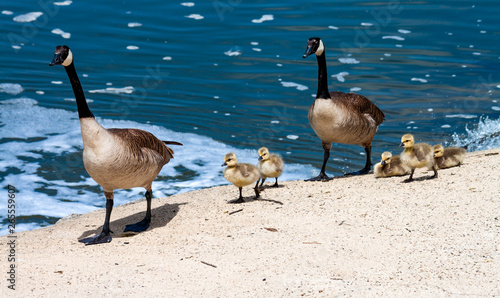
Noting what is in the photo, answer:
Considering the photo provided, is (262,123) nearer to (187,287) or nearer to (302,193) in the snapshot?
(302,193)

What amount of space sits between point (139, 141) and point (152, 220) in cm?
119

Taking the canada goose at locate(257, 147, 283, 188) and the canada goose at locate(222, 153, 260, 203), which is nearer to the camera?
the canada goose at locate(222, 153, 260, 203)

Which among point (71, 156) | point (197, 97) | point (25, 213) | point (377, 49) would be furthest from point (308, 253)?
point (377, 49)

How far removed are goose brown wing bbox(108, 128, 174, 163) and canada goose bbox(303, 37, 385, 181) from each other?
2.27 meters

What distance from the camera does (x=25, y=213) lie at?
408 inches

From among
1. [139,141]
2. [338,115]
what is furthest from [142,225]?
[338,115]

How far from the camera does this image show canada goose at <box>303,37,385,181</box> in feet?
30.2

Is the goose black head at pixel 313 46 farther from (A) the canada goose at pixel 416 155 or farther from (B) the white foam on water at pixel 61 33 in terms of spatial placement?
(B) the white foam on water at pixel 61 33

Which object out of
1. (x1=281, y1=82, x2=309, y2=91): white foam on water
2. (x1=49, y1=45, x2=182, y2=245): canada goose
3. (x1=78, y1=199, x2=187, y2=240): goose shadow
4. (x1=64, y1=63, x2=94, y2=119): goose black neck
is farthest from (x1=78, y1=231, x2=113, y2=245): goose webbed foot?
(x1=281, y1=82, x2=309, y2=91): white foam on water

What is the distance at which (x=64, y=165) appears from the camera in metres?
12.2

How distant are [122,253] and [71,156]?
20.8 ft

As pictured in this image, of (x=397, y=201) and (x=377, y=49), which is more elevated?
(x=377, y=49)

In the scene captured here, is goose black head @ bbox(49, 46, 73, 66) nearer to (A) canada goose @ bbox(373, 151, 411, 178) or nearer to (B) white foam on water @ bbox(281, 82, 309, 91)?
(A) canada goose @ bbox(373, 151, 411, 178)

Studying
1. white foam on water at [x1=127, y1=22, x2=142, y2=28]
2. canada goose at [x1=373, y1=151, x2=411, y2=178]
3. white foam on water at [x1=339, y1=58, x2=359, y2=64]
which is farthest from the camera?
white foam on water at [x1=127, y1=22, x2=142, y2=28]
